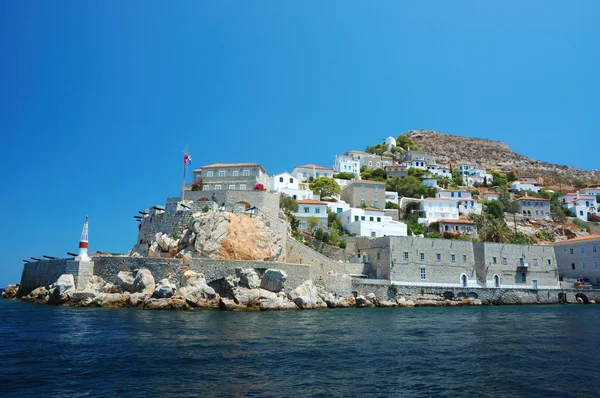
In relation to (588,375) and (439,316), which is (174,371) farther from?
(439,316)

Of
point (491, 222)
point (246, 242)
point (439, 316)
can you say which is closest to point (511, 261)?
point (491, 222)

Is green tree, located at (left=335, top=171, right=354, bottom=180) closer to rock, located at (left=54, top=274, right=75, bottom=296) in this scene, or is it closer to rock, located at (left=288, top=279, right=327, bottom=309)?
rock, located at (left=288, top=279, right=327, bottom=309)

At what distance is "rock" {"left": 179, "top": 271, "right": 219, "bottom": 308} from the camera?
1183 inches

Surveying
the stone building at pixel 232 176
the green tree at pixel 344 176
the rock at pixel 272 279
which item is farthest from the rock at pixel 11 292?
the green tree at pixel 344 176

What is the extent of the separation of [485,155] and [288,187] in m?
82.5

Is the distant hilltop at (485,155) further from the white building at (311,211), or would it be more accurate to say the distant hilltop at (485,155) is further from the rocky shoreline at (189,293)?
the rocky shoreline at (189,293)

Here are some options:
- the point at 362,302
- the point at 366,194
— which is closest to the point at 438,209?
the point at 366,194

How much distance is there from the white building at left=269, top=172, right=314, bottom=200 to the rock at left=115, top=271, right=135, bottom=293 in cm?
2762

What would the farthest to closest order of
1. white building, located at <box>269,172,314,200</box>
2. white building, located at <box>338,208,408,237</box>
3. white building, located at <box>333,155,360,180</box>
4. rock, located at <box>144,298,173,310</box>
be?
white building, located at <box>333,155,360,180</box>, white building, located at <box>269,172,314,200</box>, white building, located at <box>338,208,408,237</box>, rock, located at <box>144,298,173,310</box>

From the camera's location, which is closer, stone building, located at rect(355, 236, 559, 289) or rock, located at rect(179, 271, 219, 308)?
rock, located at rect(179, 271, 219, 308)

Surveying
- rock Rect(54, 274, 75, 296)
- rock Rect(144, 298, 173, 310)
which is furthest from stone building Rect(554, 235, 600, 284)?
rock Rect(54, 274, 75, 296)

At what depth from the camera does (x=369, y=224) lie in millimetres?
49656

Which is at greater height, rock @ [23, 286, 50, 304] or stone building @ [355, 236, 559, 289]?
stone building @ [355, 236, 559, 289]

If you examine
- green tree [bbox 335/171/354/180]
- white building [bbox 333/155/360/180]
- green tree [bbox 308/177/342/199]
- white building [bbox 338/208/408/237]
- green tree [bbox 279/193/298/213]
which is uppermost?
white building [bbox 333/155/360/180]
